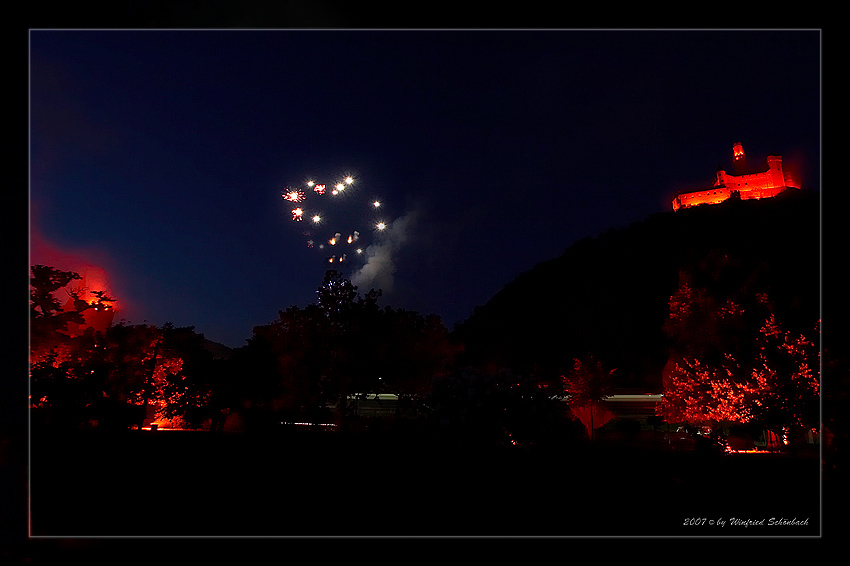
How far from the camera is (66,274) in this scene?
470 inches

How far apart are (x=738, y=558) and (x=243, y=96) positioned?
7.27m

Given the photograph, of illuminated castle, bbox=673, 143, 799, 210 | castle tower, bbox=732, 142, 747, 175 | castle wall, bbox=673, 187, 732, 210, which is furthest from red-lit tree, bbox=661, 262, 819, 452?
castle tower, bbox=732, 142, 747, 175

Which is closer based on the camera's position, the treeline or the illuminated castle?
the treeline

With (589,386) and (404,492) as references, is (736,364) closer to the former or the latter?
(589,386)

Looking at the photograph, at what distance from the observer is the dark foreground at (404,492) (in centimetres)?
451

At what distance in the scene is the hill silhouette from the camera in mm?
35781

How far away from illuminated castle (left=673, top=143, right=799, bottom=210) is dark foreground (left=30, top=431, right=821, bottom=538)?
5320 centimetres

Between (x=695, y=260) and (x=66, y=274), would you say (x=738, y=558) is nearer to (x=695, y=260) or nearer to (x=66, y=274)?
(x=66, y=274)

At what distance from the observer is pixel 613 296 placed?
38.0 m

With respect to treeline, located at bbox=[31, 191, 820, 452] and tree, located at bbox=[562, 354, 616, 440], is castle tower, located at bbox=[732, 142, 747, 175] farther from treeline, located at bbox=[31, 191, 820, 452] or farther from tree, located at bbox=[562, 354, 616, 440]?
tree, located at bbox=[562, 354, 616, 440]

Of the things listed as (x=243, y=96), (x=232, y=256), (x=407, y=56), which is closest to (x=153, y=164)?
(x=243, y=96)

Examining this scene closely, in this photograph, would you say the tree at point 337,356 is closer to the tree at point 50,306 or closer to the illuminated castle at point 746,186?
the tree at point 50,306

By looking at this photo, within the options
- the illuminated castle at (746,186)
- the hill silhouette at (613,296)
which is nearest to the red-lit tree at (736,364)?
the hill silhouette at (613,296)

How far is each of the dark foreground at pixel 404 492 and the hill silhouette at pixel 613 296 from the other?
85.8ft
